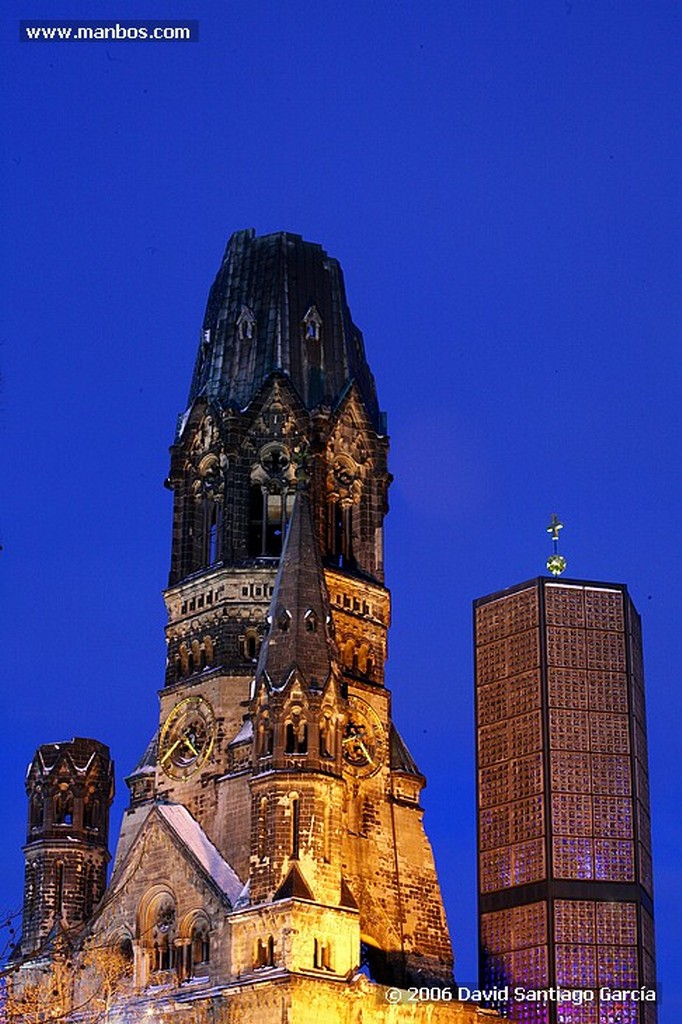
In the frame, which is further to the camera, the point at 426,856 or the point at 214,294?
the point at 214,294

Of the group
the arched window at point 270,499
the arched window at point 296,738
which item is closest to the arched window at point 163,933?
the arched window at point 296,738

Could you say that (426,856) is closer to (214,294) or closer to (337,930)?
(337,930)

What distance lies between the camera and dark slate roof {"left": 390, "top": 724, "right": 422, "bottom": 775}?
6862cm

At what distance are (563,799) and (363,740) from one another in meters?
7.30

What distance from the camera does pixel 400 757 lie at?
6906 centimetres

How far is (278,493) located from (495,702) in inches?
432

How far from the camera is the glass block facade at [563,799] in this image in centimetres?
6469

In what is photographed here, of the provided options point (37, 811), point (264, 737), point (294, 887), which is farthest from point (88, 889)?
point (294, 887)

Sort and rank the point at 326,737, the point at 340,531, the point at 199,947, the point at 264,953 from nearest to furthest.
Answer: the point at 264,953 < the point at 326,737 < the point at 199,947 < the point at 340,531

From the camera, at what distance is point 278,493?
70438 millimetres

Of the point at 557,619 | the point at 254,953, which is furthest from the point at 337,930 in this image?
the point at 557,619

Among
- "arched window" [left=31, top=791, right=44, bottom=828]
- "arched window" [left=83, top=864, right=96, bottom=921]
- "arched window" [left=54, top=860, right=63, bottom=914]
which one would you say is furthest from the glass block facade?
"arched window" [left=31, top=791, right=44, bottom=828]

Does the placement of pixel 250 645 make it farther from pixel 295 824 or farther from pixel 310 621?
pixel 295 824

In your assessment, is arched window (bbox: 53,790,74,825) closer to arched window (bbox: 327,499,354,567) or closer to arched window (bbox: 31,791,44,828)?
arched window (bbox: 31,791,44,828)
